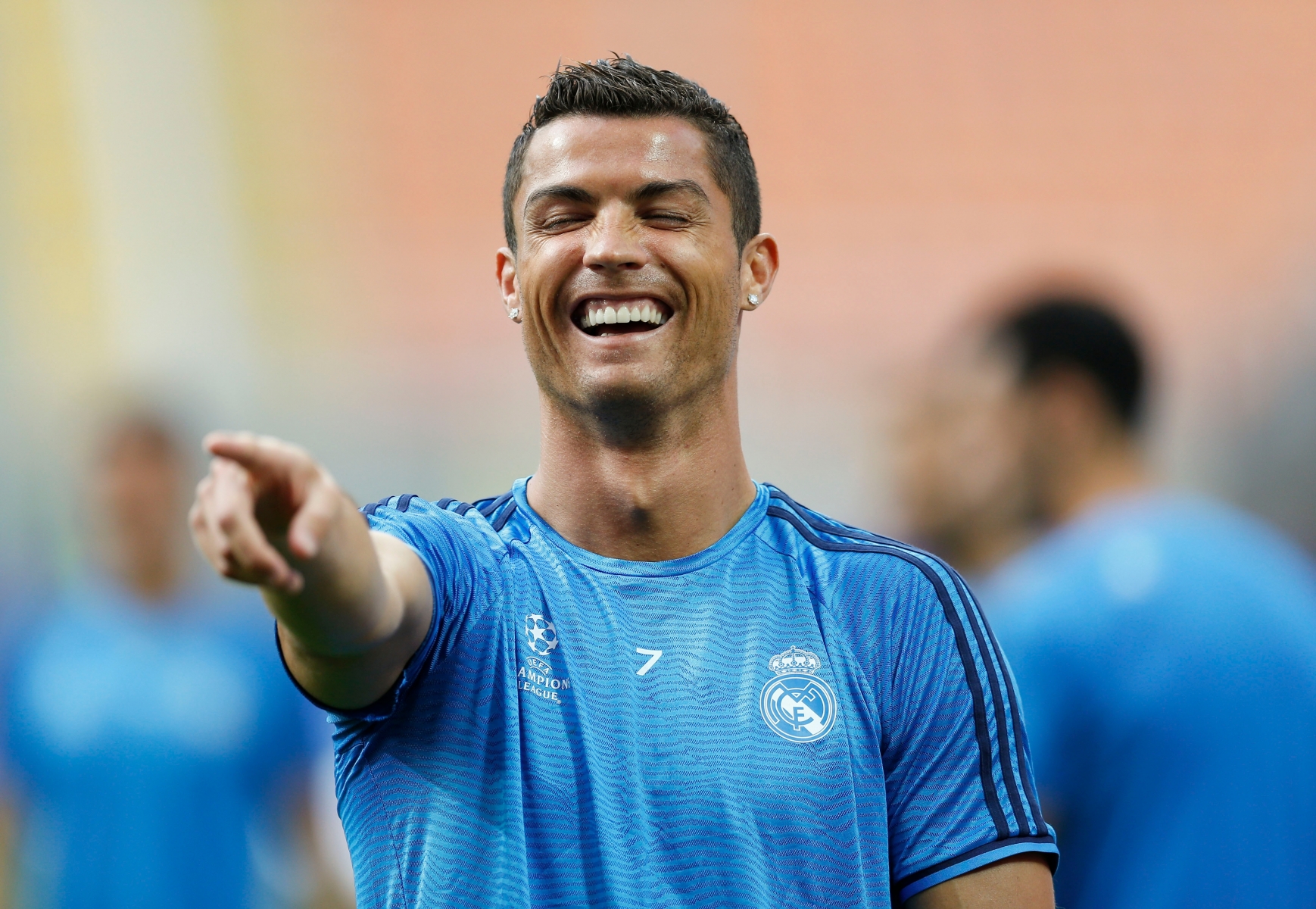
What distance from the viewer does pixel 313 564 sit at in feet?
5.92

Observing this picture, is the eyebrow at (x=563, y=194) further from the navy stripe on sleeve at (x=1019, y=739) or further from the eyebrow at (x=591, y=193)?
the navy stripe on sleeve at (x=1019, y=739)

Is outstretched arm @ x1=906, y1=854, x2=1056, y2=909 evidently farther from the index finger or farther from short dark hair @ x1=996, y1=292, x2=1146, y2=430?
short dark hair @ x1=996, y1=292, x2=1146, y2=430

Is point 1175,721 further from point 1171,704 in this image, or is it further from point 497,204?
point 497,204

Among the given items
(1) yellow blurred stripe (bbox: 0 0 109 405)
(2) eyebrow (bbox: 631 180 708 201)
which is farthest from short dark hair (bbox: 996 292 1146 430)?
(1) yellow blurred stripe (bbox: 0 0 109 405)

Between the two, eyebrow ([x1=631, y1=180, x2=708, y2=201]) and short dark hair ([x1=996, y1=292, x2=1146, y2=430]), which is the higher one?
eyebrow ([x1=631, y1=180, x2=708, y2=201])

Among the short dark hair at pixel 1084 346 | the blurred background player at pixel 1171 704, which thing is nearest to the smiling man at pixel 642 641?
the blurred background player at pixel 1171 704

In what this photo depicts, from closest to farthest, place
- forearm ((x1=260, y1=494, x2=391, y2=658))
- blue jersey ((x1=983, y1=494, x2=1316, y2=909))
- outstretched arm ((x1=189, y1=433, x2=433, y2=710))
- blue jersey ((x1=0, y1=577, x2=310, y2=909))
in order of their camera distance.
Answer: outstretched arm ((x1=189, y1=433, x2=433, y2=710)) → forearm ((x1=260, y1=494, x2=391, y2=658)) → blue jersey ((x1=983, y1=494, x2=1316, y2=909)) → blue jersey ((x1=0, y1=577, x2=310, y2=909))

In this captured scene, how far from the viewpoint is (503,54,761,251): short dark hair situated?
8.38 feet

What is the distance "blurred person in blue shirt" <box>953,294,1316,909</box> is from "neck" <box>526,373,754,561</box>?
1347 mm

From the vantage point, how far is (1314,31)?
1561 cm

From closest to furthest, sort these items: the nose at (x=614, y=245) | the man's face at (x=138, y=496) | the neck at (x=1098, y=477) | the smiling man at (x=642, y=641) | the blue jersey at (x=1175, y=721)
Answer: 1. the smiling man at (x=642, y=641)
2. the nose at (x=614, y=245)
3. the blue jersey at (x=1175, y=721)
4. the neck at (x=1098, y=477)
5. the man's face at (x=138, y=496)

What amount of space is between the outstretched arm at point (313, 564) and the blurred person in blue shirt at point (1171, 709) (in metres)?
1.93

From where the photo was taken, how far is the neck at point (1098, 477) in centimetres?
387

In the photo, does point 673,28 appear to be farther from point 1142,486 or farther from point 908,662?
point 908,662
